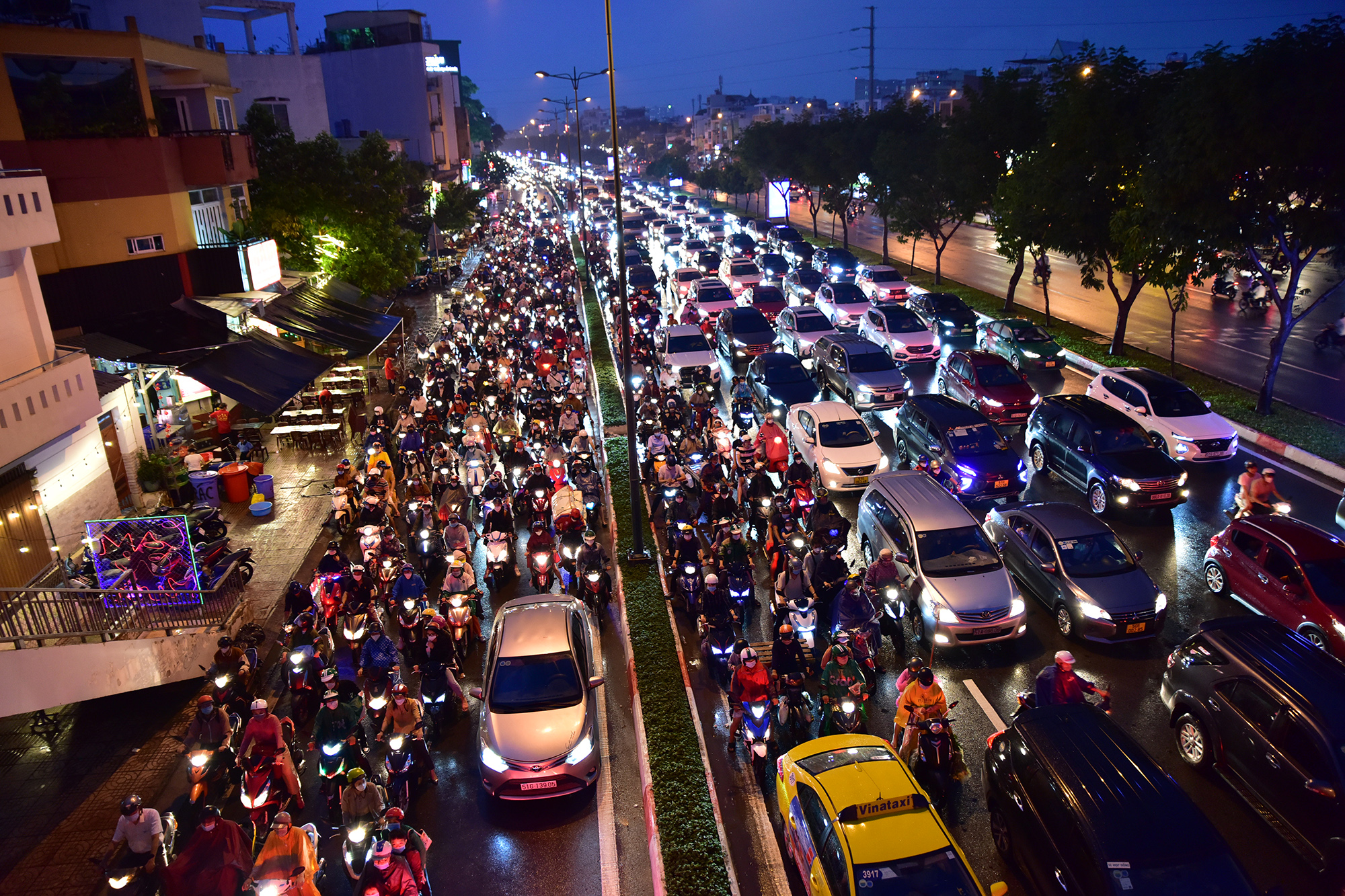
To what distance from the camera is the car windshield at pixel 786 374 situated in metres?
21.3

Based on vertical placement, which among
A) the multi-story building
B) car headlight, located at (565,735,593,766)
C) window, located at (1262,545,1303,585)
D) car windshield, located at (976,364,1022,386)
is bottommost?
car headlight, located at (565,735,593,766)

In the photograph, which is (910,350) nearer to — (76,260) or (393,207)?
(393,207)

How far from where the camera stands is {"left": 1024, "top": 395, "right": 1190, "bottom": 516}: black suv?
591 inches

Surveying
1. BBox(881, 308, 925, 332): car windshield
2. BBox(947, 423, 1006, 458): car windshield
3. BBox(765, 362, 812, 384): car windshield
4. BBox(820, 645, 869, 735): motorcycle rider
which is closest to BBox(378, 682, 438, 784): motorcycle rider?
BBox(820, 645, 869, 735): motorcycle rider

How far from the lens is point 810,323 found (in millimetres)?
26453

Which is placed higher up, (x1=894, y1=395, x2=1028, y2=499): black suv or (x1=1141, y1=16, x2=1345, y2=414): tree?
(x1=1141, y1=16, x2=1345, y2=414): tree

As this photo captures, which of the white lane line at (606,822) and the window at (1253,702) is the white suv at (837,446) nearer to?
the white lane line at (606,822)

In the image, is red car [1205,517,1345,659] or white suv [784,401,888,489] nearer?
red car [1205,517,1345,659]

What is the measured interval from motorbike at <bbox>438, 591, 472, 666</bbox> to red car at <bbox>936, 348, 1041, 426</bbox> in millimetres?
12079

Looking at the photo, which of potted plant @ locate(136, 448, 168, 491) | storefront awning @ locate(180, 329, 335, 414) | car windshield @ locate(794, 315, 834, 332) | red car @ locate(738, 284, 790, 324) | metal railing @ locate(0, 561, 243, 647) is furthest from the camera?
red car @ locate(738, 284, 790, 324)

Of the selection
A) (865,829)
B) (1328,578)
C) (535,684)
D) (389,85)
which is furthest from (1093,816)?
(389,85)

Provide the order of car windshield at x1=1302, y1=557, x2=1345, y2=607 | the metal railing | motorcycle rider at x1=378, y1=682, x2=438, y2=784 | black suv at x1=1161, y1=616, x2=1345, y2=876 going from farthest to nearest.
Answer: car windshield at x1=1302, y1=557, x2=1345, y2=607 → the metal railing → motorcycle rider at x1=378, y1=682, x2=438, y2=784 → black suv at x1=1161, y1=616, x2=1345, y2=876

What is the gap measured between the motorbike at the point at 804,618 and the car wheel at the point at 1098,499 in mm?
7148

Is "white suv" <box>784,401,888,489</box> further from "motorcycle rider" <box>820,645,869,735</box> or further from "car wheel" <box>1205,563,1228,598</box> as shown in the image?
"motorcycle rider" <box>820,645,869,735</box>
